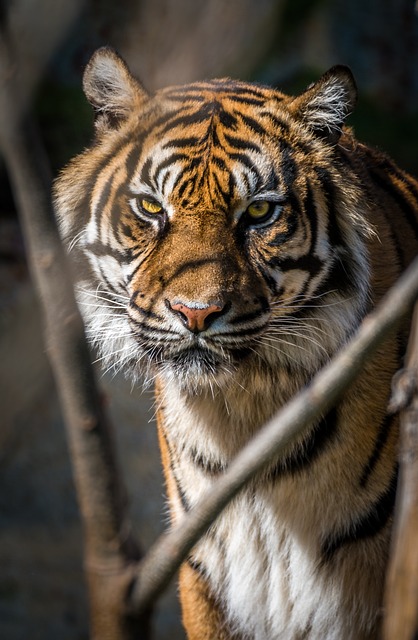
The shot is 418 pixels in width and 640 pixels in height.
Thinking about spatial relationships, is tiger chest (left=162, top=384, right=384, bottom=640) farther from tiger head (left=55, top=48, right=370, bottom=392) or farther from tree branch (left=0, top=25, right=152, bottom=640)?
tree branch (left=0, top=25, right=152, bottom=640)

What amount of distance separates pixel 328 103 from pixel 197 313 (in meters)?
0.70

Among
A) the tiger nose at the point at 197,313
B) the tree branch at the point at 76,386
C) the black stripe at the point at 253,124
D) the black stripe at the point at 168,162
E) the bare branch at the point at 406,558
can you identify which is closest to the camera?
the tree branch at the point at 76,386

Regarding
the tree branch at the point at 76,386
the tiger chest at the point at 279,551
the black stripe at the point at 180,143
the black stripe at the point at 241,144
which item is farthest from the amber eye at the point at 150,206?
the tree branch at the point at 76,386

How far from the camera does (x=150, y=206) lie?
2379 millimetres

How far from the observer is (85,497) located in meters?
1.29

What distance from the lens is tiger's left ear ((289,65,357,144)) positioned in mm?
2432

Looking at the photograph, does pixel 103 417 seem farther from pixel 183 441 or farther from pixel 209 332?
pixel 183 441

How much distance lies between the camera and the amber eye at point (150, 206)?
2367 mm

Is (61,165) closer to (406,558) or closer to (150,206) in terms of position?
(150,206)

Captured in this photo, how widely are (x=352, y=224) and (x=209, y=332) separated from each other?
0.57 m

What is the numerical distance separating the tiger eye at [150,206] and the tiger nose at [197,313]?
28cm

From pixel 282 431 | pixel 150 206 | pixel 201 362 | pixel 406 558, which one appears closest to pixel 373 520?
pixel 201 362

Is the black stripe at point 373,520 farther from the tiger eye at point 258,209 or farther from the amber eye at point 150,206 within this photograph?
the amber eye at point 150,206

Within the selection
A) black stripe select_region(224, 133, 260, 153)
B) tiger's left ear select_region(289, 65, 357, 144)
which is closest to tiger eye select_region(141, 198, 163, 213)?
black stripe select_region(224, 133, 260, 153)
